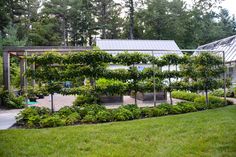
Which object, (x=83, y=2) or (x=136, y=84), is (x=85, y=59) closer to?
(x=136, y=84)

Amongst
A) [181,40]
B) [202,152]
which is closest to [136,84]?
[202,152]

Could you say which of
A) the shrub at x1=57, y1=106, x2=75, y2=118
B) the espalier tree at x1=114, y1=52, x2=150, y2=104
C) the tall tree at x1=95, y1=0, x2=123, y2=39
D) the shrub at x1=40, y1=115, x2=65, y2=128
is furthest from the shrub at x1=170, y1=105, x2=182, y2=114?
the tall tree at x1=95, y1=0, x2=123, y2=39

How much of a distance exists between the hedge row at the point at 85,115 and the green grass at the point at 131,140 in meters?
0.63

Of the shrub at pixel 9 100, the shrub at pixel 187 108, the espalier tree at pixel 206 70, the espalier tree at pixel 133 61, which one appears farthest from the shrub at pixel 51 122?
the espalier tree at pixel 206 70

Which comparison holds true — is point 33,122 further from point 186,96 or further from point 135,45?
point 135,45

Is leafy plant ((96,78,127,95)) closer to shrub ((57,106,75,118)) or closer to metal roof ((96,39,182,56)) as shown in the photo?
Result: shrub ((57,106,75,118))

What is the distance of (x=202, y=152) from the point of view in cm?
345

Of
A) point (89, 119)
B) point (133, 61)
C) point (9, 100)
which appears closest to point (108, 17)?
point (9, 100)

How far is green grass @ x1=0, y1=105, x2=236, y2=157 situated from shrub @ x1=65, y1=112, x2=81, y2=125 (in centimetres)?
64

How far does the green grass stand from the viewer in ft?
11.5

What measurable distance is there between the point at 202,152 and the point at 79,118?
3393mm

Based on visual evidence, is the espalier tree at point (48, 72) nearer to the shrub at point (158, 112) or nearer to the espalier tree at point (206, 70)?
Answer: the shrub at point (158, 112)

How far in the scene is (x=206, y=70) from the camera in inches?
325

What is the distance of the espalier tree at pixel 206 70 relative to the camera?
816cm
